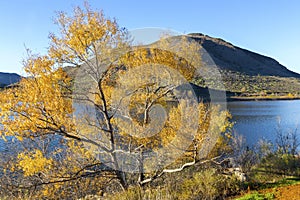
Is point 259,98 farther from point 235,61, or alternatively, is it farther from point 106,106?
point 106,106

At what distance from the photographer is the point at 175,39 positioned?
10102 millimetres

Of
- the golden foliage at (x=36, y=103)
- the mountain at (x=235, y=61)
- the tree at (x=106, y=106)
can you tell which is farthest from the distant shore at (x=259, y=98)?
the golden foliage at (x=36, y=103)

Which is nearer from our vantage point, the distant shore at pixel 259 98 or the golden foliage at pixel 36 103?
the golden foliage at pixel 36 103

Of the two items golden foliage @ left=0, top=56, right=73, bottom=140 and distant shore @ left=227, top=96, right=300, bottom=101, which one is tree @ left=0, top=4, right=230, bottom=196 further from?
distant shore @ left=227, top=96, right=300, bottom=101

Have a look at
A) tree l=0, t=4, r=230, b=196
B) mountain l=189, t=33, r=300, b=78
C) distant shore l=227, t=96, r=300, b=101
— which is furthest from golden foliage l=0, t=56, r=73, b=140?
mountain l=189, t=33, r=300, b=78

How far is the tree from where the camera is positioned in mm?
7527

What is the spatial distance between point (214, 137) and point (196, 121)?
1.68m

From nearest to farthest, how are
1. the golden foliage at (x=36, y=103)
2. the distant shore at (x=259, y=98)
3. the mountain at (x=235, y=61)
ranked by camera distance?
the golden foliage at (x=36, y=103)
the distant shore at (x=259, y=98)
the mountain at (x=235, y=61)

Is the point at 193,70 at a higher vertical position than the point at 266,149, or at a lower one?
higher

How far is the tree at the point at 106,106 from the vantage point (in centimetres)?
753

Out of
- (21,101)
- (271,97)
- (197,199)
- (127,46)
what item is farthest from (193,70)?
(271,97)

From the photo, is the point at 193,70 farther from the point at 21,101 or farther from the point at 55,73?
the point at 21,101

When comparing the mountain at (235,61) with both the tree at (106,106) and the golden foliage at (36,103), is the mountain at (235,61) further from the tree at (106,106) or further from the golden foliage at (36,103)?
the golden foliage at (36,103)

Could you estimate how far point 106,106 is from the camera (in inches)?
380
